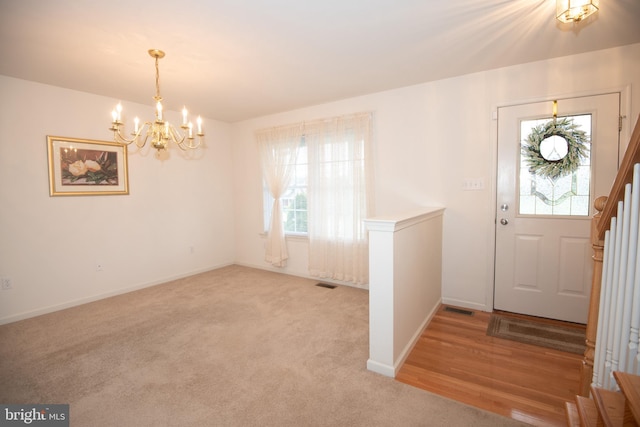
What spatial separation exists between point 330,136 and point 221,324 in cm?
266

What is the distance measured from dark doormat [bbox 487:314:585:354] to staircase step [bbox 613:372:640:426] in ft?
5.87

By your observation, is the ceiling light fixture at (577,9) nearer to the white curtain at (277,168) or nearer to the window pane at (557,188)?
the window pane at (557,188)

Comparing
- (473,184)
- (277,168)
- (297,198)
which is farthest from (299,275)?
(473,184)

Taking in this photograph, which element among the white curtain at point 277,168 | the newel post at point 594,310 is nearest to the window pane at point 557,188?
the newel post at point 594,310

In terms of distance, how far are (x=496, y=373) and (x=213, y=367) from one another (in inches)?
81.6

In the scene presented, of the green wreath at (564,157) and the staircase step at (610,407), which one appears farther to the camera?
the green wreath at (564,157)

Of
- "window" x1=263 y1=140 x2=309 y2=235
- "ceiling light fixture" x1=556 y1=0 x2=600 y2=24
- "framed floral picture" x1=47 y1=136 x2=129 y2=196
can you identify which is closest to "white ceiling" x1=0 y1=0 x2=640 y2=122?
"ceiling light fixture" x1=556 y1=0 x2=600 y2=24

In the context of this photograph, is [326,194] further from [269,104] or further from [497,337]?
[497,337]

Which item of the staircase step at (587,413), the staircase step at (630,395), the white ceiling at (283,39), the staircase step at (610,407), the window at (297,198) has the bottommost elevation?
the staircase step at (587,413)

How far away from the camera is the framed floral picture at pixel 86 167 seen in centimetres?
332

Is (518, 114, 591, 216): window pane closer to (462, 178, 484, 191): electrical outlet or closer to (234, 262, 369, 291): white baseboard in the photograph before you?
(462, 178, 484, 191): electrical outlet

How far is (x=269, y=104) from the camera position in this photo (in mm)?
4086

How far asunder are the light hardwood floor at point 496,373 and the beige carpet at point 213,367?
0.46ft

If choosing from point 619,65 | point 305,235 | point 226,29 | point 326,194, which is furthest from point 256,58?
point 619,65
